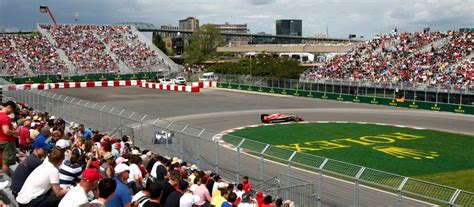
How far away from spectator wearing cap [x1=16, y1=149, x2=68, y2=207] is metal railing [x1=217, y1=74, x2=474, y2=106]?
1493 inches

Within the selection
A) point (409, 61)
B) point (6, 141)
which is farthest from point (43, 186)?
point (409, 61)

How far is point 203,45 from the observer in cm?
12300

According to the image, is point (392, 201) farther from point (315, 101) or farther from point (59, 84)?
point (59, 84)

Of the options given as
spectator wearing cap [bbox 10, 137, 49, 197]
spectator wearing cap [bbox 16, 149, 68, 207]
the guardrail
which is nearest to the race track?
the guardrail

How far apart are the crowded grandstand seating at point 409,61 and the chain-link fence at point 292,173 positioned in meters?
27.4

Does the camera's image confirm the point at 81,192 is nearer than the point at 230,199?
Yes

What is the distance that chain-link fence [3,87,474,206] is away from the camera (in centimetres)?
1268

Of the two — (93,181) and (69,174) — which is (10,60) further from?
(93,181)

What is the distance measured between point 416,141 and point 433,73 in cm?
2169

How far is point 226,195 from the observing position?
10.8m

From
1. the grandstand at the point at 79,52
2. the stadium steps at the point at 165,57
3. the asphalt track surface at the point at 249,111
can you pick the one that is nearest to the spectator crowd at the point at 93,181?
the asphalt track surface at the point at 249,111

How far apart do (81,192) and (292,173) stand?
1217cm

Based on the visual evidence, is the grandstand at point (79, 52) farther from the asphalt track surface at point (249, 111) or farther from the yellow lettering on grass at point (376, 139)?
the yellow lettering on grass at point (376, 139)

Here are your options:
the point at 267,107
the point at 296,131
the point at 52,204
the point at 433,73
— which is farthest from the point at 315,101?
the point at 52,204
